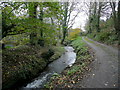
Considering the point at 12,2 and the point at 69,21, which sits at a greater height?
the point at 69,21

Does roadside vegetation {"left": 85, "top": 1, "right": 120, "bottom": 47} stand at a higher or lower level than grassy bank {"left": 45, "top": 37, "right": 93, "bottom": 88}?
higher

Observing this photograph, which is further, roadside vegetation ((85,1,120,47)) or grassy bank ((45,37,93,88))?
roadside vegetation ((85,1,120,47))

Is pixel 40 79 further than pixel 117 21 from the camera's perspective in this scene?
No

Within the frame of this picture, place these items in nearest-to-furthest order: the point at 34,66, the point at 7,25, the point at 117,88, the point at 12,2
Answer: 1. the point at 117,88
2. the point at 12,2
3. the point at 7,25
4. the point at 34,66

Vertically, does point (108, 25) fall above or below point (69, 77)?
above

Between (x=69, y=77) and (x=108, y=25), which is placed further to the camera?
(x=108, y=25)

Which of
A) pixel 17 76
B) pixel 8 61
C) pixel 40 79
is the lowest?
pixel 40 79

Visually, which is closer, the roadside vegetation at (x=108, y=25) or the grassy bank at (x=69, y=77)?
the grassy bank at (x=69, y=77)

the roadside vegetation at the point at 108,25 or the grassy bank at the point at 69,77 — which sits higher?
the roadside vegetation at the point at 108,25

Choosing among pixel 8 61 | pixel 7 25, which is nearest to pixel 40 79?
pixel 8 61

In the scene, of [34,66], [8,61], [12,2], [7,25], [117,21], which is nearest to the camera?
[12,2]

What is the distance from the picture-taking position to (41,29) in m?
4.93

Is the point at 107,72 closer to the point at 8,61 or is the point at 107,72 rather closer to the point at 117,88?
the point at 117,88

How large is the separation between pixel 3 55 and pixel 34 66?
7.90ft
